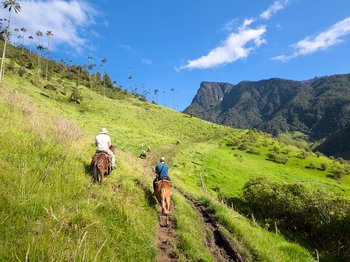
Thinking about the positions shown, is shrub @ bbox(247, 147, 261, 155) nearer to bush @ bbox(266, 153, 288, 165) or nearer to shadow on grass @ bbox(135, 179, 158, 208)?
bush @ bbox(266, 153, 288, 165)

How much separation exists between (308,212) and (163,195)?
19.2 metres

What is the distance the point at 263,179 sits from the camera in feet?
124

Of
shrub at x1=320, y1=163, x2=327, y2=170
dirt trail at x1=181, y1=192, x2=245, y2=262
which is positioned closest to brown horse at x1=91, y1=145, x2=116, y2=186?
dirt trail at x1=181, y1=192, x2=245, y2=262

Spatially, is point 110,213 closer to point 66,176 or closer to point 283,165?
point 66,176

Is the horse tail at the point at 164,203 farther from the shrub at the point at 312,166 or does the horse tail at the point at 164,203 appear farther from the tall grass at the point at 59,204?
the shrub at the point at 312,166

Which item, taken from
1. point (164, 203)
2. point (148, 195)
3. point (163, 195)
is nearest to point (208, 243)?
point (164, 203)

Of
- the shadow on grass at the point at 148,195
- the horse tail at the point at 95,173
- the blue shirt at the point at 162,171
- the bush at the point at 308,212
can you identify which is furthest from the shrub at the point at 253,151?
the horse tail at the point at 95,173

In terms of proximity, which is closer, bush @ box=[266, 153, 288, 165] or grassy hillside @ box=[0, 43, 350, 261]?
grassy hillside @ box=[0, 43, 350, 261]

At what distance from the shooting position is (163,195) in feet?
42.6

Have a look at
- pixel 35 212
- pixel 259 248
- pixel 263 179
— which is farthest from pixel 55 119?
pixel 263 179

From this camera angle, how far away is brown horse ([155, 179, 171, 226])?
12703 mm

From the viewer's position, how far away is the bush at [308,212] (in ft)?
78.8

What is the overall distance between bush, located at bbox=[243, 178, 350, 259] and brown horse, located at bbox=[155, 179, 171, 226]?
634 inches

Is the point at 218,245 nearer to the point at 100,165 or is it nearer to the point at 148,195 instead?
the point at 148,195
